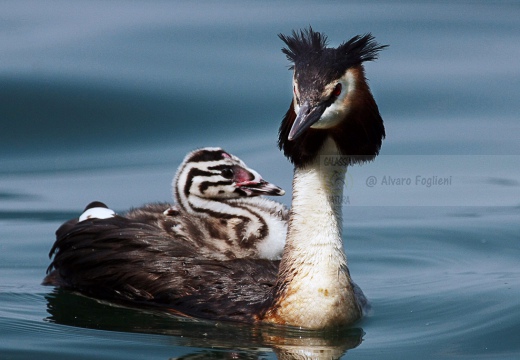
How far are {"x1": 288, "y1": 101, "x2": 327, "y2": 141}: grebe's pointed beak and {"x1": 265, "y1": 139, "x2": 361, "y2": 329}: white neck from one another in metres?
0.47

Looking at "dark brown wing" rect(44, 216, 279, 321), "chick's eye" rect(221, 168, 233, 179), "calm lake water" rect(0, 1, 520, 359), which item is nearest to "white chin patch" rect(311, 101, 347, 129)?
"dark brown wing" rect(44, 216, 279, 321)

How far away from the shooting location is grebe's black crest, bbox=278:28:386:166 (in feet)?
24.0

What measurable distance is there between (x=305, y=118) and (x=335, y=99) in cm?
33

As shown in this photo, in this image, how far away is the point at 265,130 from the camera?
13250mm

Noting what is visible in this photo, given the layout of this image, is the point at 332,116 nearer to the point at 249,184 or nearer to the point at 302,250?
the point at 302,250

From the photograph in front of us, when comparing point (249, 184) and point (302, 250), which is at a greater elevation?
point (249, 184)

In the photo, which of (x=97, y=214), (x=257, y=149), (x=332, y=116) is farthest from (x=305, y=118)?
(x=257, y=149)

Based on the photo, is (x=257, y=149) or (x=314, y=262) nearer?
(x=314, y=262)

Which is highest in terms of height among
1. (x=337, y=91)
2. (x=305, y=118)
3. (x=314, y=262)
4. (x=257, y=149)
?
(x=257, y=149)

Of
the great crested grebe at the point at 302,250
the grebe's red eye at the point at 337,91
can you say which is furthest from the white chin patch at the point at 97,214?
the grebe's red eye at the point at 337,91

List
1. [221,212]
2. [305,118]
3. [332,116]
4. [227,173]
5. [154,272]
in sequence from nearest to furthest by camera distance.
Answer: [305,118] → [332,116] → [154,272] → [221,212] → [227,173]

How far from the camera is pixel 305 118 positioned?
7.14m

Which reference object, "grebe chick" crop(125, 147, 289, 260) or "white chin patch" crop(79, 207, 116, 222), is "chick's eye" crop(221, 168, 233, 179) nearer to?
"grebe chick" crop(125, 147, 289, 260)

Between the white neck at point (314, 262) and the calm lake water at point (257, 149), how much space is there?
0.41ft
